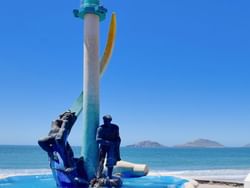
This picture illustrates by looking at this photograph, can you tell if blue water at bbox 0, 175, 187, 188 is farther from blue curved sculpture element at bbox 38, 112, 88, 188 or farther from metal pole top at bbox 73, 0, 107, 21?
metal pole top at bbox 73, 0, 107, 21

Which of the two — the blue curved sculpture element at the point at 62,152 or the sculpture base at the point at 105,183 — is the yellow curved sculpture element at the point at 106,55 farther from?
the sculpture base at the point at 105,183

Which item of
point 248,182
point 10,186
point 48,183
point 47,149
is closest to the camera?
point 248,182

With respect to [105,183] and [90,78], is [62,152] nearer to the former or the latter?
[105,183]

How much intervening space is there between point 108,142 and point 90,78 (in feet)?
5.71

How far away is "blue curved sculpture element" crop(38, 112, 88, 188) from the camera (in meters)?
9.03

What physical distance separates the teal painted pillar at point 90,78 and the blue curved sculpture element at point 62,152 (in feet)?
1.54

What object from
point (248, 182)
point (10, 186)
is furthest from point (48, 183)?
point (248, 182)

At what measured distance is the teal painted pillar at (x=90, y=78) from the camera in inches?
386

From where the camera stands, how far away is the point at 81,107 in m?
10.3

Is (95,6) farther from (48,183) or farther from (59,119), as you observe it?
(48,183)

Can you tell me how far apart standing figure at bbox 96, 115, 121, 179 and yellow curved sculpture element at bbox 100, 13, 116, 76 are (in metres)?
1.93

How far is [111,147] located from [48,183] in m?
2.39

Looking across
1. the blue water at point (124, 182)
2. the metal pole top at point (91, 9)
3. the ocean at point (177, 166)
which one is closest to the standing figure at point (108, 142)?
the blue water at point (124, 182)

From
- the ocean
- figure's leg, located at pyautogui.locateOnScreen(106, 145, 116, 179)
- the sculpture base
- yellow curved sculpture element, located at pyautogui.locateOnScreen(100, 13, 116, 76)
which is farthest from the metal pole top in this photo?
the ocean
